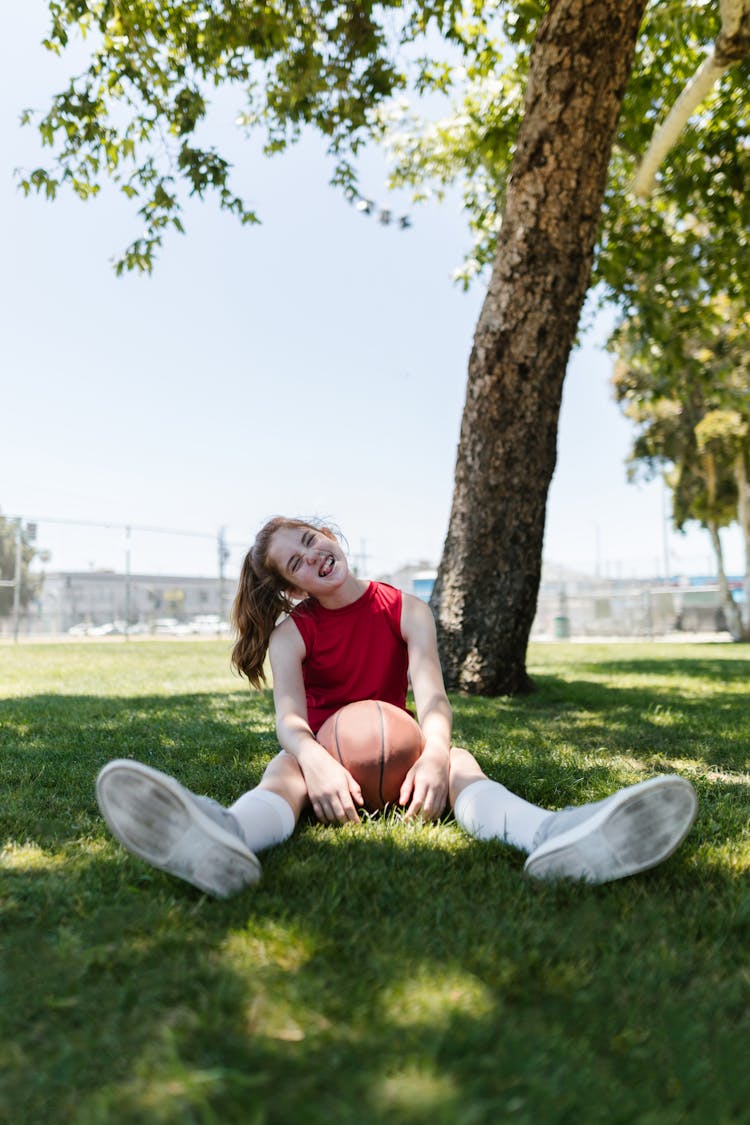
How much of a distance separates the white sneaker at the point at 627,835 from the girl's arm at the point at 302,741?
75cm

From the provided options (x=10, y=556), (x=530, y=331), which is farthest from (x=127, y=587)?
(x=530, y=331)

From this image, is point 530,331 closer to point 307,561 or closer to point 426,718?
point 307,561

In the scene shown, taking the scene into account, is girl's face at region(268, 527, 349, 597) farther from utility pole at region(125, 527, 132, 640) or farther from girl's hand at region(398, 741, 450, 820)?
utility pole at region(125, 527, 132, 640)

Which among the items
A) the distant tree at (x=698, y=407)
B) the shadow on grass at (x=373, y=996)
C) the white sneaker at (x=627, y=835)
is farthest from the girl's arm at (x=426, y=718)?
the distant tree at (x=698, y=407)

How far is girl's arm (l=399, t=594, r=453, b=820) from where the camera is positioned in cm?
281

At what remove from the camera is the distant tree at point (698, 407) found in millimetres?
11945

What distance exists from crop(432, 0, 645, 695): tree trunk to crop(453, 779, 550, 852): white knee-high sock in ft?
14.0

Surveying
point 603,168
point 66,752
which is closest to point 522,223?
point 603,168

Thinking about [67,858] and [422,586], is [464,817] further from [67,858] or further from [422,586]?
[422,586]

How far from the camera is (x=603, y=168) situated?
700 cm

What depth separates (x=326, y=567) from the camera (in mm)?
3350

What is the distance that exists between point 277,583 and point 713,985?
88.5 inches

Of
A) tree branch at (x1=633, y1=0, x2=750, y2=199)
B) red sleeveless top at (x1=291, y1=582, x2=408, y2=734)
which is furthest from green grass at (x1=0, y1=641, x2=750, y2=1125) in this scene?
tree branch at (x1=633, y1=0, x2=750, y2=199)

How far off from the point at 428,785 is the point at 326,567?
0.99 meters
